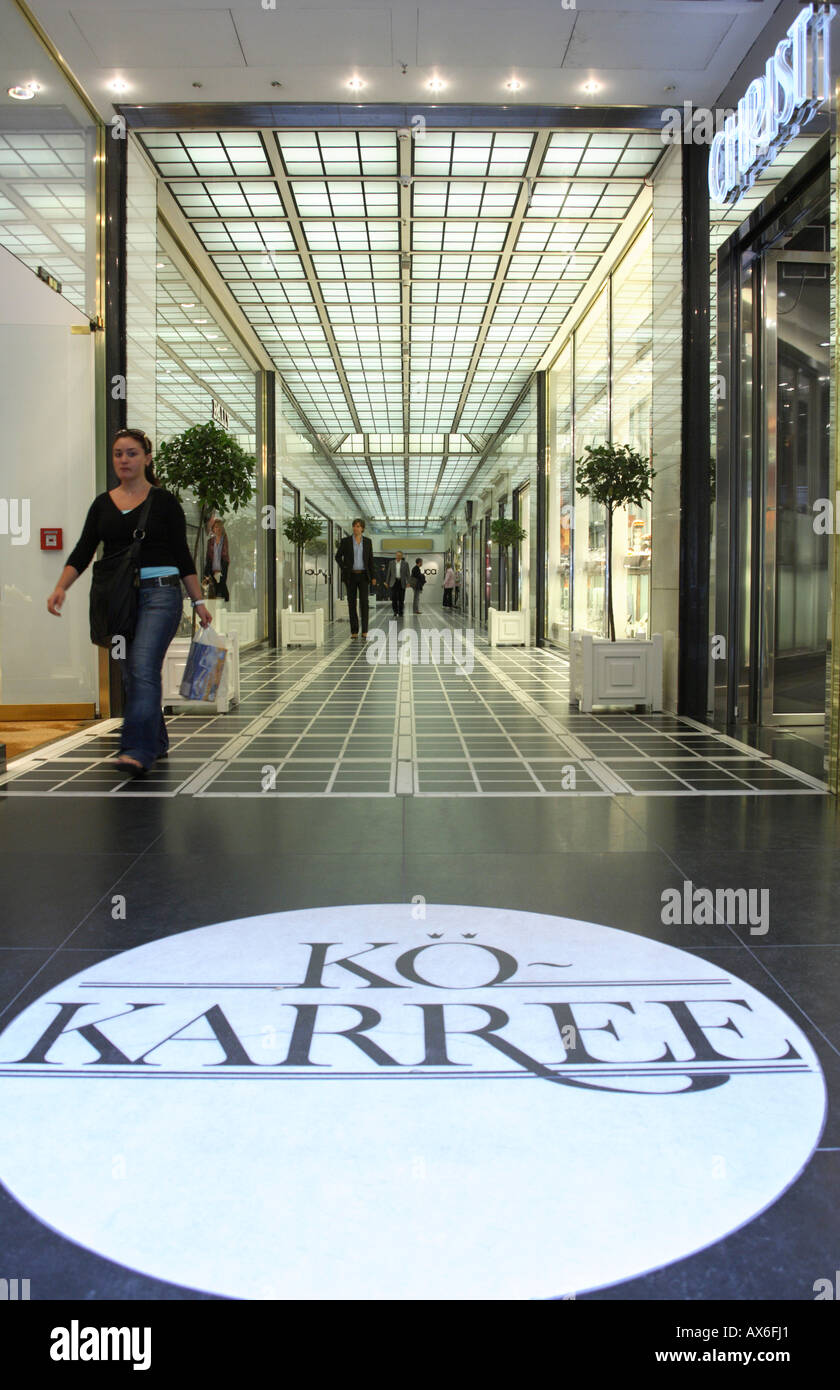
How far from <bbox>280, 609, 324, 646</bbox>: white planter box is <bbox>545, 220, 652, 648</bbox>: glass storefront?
3.35 m

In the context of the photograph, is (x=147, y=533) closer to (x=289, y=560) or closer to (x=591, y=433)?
(x=591, y=433)

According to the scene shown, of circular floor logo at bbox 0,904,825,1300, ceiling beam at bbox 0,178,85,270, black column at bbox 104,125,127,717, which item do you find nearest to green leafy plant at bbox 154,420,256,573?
black column at bbox 104,125,127,717

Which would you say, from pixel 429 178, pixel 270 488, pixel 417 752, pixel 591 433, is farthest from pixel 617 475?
pixel 270 488

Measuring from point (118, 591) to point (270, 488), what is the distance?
35.9ft

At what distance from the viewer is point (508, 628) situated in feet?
51.2

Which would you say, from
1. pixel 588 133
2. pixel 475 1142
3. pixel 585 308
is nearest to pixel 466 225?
pixel 588 133

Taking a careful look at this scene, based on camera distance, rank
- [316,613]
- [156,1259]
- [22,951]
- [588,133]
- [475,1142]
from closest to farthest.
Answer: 1. [156,1259]
2. [475,1142]
3. [22,951]
4. [588,133]
5. [316,613]

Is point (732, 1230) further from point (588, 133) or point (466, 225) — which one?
point (466, 225)

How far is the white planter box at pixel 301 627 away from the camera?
48.9 feet

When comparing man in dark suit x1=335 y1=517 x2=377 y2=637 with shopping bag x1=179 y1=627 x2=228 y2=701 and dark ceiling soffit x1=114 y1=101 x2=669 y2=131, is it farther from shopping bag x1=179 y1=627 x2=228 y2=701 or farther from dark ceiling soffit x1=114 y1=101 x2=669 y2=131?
shopping bag x1=179 y1=627 x2=228 y2=701

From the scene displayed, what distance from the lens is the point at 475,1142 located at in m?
1.69

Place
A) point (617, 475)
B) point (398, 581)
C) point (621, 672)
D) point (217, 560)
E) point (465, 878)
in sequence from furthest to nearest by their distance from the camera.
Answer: point (398, 581)
point (217, 560)
point (617, 475)
point (621, 672)
point (465, 878)

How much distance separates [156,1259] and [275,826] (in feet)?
8.88
